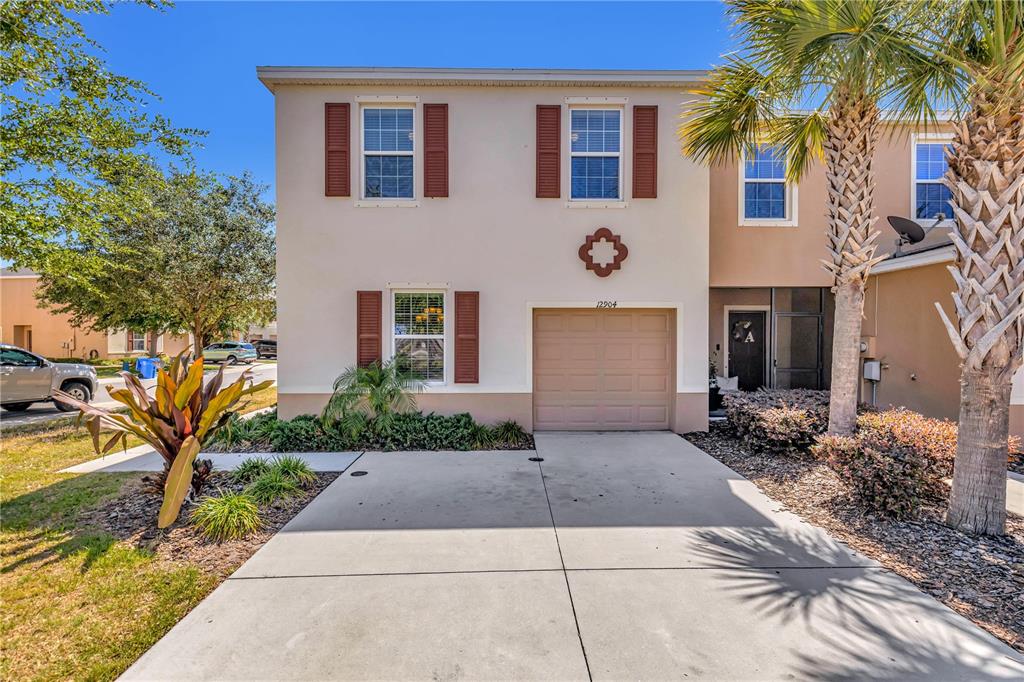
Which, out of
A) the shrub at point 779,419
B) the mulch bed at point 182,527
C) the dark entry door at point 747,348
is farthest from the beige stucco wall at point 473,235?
the dark entry door at point 747,348

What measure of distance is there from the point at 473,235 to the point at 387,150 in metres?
2.10

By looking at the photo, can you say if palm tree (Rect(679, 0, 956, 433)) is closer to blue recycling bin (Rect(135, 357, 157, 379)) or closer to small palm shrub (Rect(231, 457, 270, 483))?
small palm shrub (Rect(231, 457, 270, 483))

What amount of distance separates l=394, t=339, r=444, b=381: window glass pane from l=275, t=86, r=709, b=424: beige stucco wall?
218 millimetres

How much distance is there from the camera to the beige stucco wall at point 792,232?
8750mm

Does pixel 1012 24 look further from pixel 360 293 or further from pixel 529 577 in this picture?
pixel 360 293

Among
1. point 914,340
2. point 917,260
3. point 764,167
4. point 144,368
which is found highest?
point 764,167

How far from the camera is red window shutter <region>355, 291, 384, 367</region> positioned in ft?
25.8

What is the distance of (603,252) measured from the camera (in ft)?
26.1

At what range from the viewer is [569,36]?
818cm

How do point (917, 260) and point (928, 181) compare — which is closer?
point (917, 260)

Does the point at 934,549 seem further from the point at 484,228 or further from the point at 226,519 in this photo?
the point at 484,228

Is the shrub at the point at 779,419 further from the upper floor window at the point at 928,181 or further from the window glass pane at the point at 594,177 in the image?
the upper floor window at the point at 928,181

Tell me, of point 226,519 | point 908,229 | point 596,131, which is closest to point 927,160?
point 908,229

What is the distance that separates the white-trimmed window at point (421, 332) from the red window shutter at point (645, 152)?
12.9 feet
